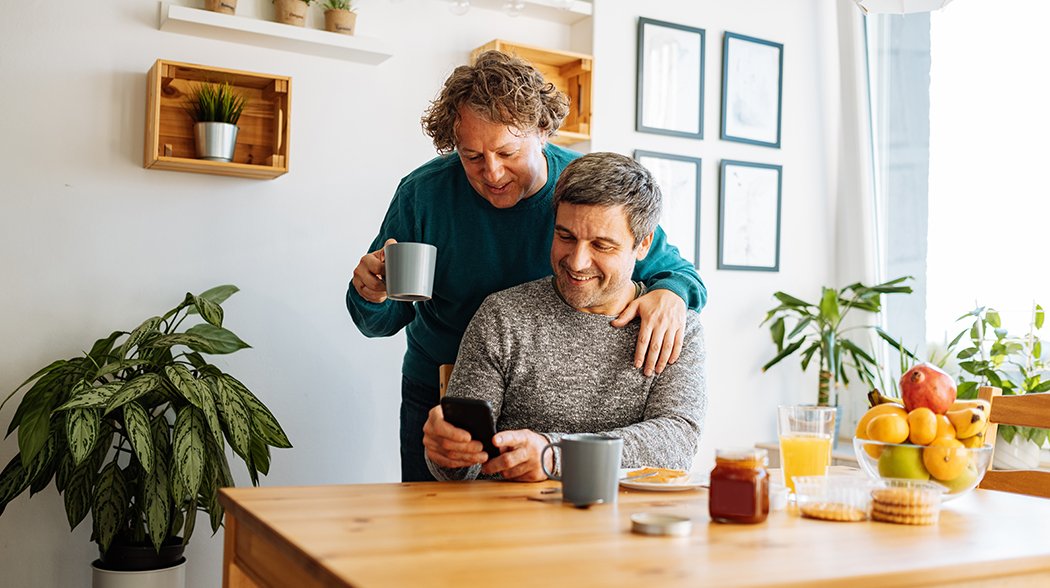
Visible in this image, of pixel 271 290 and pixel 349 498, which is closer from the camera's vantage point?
pixel 349 498

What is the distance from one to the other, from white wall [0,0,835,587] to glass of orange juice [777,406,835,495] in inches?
72.6

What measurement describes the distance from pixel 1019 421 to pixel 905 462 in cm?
70

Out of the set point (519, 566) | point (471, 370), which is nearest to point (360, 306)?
point (471, 370)

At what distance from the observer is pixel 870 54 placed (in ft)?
13.1

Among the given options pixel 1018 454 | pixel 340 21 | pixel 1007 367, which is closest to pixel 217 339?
pixel 340 21

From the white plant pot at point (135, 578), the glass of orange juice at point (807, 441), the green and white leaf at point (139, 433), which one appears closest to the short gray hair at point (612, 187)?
the glass of orange juice at point (807, 441)

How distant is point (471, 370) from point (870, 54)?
2819 millimetres

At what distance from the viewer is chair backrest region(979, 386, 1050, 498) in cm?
193

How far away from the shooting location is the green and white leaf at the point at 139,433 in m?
2.38

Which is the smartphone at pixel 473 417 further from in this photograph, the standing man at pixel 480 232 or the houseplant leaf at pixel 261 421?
the houseplant leaf at pixel 261 421

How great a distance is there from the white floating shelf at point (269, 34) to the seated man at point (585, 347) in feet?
4.32

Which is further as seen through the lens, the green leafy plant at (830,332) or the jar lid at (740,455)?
the green leafy plant at (830,332)

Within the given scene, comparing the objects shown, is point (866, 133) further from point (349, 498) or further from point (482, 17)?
point (349, 498)

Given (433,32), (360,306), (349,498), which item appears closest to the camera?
(349,498)
